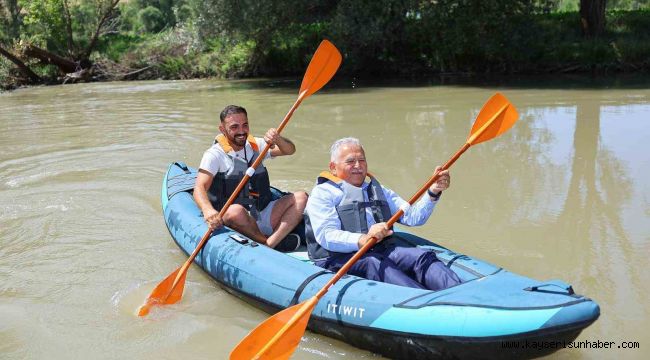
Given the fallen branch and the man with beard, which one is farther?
the fallen branch

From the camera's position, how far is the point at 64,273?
3.97 meters

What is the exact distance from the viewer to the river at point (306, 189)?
3.19 meters

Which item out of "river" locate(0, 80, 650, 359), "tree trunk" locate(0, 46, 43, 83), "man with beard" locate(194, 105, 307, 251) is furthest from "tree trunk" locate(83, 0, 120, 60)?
"man with beard" locate(194, 105, 307, 251)

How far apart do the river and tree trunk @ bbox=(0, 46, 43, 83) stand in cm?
571

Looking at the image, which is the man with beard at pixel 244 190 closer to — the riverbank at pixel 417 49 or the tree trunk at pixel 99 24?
the riverbank at pixel 417 49

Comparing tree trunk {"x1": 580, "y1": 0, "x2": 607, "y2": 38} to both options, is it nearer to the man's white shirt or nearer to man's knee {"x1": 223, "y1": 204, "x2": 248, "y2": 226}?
the man's white shirt

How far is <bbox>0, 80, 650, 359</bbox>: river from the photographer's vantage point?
10.5 feet

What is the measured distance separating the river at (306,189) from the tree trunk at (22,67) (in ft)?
18.7

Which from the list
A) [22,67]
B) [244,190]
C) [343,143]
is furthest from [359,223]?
[22,67]

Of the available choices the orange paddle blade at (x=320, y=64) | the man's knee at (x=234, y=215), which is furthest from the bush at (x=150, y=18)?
the man's knee at (x=234, y=215)

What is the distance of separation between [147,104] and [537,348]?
10.3 m

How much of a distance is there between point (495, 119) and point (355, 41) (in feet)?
34.4

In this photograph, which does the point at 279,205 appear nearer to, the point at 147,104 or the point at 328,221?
the point at 328,221

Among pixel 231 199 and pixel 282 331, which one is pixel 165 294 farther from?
pixel 282 331
